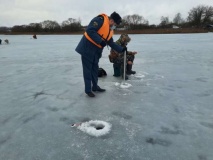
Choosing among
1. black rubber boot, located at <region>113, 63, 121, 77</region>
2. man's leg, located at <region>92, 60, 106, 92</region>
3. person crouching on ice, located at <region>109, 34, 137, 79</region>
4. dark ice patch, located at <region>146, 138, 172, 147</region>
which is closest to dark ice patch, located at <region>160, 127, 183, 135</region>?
dark ice patch, located at <region>146, 138, 172, 147</region>

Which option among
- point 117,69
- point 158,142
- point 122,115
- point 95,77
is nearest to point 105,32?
point 95,77

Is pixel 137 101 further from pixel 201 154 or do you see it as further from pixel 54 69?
pixel 54 69

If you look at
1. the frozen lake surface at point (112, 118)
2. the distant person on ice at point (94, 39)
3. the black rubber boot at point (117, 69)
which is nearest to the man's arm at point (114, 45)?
the distant person on ice at point (94, 39)

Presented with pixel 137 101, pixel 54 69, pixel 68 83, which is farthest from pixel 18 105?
pixel 54 69

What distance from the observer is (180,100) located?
4098mm

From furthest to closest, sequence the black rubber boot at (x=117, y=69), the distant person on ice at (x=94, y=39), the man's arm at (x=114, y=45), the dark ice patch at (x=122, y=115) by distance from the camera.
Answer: the black rubber boot at (x=117, y=69), the man's arm at (x=114, y=45), the distant person on ice at (x=94, y=39), the dark ice patch at (x=122, y=115)

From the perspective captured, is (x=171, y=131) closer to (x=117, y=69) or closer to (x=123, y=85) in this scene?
(x=123, y=85)

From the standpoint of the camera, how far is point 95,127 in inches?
124

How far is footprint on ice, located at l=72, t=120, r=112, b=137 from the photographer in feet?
9.62

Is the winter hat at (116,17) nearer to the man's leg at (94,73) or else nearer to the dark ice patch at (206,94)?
the man's leg at (94,73)

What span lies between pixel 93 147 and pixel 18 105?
1936 millimetres

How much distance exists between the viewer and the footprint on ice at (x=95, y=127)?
115 inches

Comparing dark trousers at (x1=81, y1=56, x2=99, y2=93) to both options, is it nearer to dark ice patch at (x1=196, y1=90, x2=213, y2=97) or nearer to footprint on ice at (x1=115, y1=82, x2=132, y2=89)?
footprint on ice at (x1=115, y1=82, x2=132, y2=89)

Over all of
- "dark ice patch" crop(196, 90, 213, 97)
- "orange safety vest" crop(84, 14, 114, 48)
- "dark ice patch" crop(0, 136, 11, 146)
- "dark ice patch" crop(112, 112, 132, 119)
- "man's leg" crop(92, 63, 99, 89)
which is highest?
"orange safety vest" crop(84, 14, 114, 48)
